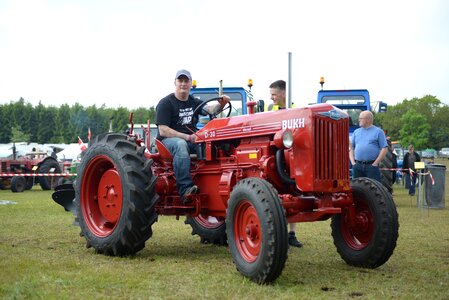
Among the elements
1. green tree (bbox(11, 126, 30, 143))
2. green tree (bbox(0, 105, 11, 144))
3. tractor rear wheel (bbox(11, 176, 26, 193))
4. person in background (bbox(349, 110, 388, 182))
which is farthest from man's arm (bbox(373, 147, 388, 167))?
green tree (bbox(0, 105, 11, 144))

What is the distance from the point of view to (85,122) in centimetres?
9525

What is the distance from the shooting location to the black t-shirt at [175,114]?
6.44 m

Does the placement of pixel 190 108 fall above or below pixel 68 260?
above

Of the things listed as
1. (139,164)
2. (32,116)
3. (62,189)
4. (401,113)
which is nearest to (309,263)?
(139,164)

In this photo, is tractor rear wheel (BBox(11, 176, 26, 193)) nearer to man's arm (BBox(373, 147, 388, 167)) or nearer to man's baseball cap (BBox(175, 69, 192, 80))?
man's baseball cap (BBox(175, 69, 192, 80))

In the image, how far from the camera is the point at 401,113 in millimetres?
96000

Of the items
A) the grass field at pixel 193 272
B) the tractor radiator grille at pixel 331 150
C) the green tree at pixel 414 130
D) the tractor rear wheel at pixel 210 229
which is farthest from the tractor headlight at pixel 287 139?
the green tree at pixel 414 130

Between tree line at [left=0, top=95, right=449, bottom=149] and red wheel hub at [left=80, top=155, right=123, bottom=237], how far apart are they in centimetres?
7321

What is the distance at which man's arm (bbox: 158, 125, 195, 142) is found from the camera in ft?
20.6

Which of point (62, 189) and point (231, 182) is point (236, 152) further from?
point (62, 189)

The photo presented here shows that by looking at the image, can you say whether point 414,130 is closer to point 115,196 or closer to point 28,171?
point 28,171

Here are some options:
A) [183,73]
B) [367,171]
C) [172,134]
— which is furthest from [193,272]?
[367,171]

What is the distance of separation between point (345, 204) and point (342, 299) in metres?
1.41

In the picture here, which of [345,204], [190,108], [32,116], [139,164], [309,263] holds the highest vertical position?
[32,116]
